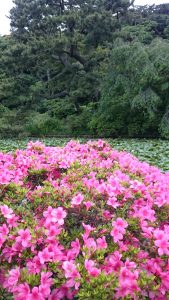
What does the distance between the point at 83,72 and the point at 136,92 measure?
112 inches

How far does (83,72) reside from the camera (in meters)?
15.1

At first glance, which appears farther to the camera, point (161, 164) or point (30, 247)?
point (161, 164)

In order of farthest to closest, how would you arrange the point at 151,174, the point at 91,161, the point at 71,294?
the point at 91,161
the point at 151,174
the point at 71,294

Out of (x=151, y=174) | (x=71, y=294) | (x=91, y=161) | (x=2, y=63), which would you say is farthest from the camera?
(x=2, y=63)

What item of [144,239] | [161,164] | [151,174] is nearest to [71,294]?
[144,239]

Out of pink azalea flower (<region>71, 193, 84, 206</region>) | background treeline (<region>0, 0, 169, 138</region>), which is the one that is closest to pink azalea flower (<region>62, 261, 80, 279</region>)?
pink azalea flower (<region>71, 193, 84, 206</region>)

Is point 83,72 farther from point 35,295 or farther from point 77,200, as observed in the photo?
point 35,295

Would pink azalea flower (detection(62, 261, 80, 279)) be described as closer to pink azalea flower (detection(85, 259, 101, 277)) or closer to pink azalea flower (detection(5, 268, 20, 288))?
pink azalea flower (detection(85, 259, 101, 277))

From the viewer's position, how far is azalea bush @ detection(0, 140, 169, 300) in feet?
4.32

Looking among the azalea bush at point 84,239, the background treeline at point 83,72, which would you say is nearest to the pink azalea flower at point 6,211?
the azalea bush at point 84,239

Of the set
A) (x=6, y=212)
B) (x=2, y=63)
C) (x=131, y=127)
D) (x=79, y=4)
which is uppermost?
(x=79, y=4)

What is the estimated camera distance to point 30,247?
4.88 ft

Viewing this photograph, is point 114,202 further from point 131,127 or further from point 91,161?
point 131,127

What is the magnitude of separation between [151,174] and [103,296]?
1161 mm
